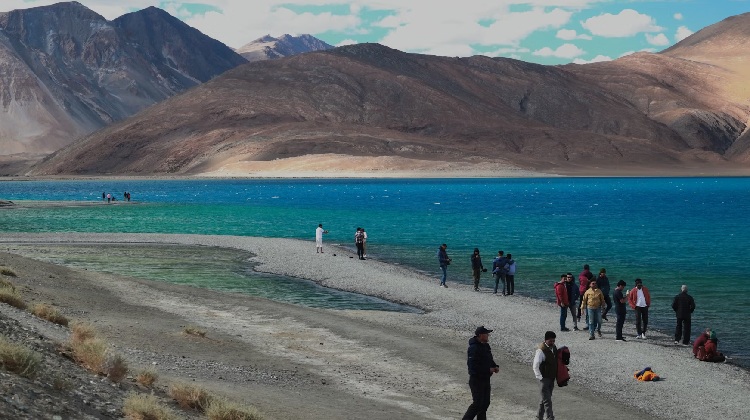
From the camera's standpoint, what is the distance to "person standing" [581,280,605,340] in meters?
21.3

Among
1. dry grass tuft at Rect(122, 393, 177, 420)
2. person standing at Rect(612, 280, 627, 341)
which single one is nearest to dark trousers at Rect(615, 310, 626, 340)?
person standing at Rect(612, 280, 627, 341)

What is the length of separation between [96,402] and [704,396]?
35.0 ft

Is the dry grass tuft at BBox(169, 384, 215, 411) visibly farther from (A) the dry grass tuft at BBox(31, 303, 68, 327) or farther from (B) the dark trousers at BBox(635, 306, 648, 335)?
(B) the dark trousers at BBox(635, 306, 648, 335)

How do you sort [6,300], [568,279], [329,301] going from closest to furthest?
[6,300] → [568,279] → [329,301]

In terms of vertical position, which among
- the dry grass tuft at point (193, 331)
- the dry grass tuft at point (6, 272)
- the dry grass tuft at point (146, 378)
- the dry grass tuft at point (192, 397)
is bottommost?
the dry grass tuft at point (193, 331)

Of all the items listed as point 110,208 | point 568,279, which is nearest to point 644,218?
point 110,208

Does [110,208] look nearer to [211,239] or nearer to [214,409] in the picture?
[211,239]

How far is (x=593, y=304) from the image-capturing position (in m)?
21.4

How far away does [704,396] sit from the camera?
16.9m

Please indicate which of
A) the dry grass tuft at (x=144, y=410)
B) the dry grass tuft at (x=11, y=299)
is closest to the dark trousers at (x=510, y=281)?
the dry grass tuft at (x=11, y=299)

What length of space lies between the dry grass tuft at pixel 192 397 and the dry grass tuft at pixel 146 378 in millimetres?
577

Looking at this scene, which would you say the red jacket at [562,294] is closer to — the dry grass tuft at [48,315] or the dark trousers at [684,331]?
the dark trousers at [684,331]

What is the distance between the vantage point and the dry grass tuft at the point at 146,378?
13789mm

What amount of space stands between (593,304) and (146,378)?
36.8 ft
